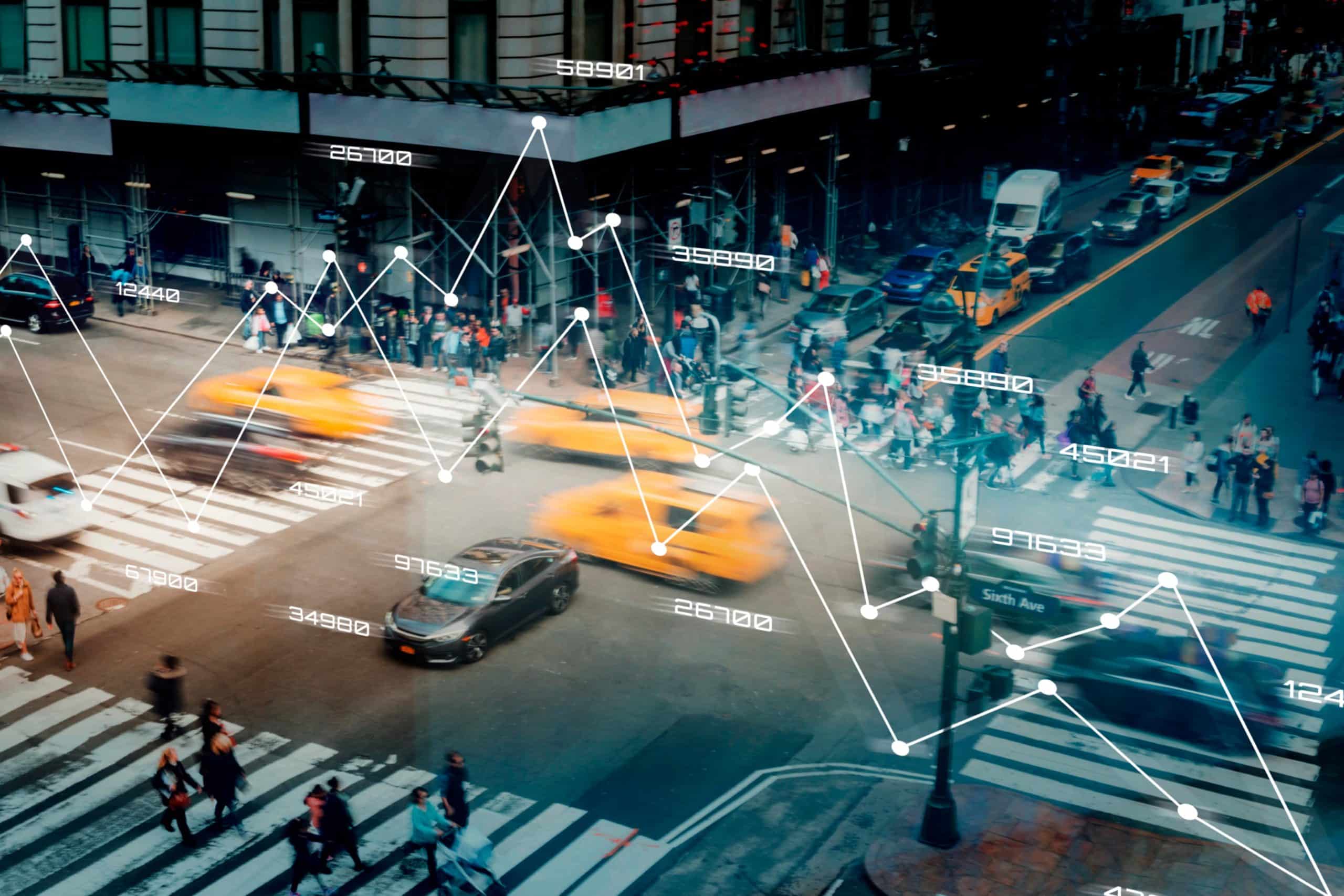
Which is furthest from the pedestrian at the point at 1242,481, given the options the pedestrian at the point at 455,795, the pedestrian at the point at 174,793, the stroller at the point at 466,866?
the pedestrian at the point at 174,793

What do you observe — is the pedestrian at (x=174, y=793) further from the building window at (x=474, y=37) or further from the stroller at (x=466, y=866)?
the building window at (x=474, y=37)

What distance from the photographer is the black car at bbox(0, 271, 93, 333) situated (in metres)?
37.1

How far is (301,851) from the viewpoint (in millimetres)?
18531

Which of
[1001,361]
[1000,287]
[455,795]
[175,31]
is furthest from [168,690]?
[175,31]

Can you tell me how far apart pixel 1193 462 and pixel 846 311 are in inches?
304

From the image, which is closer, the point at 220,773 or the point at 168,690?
the point at 220,773

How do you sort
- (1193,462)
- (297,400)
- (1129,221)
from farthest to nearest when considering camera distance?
(297,400)
(1129,221)
(1193,462)

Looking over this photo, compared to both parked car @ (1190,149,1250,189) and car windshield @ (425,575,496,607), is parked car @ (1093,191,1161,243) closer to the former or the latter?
parked car @ (1190,149,1250,189)

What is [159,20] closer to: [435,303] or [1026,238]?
[435,303]

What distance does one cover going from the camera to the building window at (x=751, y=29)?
33062mm

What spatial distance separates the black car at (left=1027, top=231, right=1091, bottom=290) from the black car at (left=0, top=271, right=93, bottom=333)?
22.8m

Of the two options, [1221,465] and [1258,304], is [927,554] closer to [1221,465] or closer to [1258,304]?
[1221,465]


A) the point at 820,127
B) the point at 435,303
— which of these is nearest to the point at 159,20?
the point at 435,303

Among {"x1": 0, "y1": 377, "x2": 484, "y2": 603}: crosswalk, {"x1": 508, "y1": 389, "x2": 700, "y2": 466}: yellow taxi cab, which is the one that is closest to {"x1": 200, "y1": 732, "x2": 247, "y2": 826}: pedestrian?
{"x1": 0, "y1": 377, "x2": 484, "y2": 603}: crosswalk
